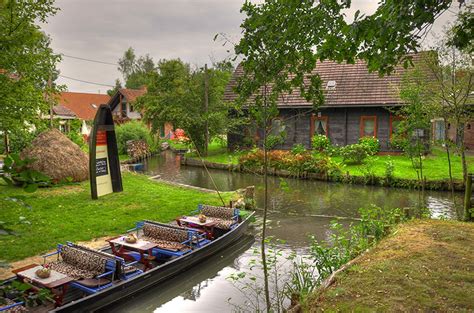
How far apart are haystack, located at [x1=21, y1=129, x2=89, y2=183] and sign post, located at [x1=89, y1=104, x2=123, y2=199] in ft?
7.59

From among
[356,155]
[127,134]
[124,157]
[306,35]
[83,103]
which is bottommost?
[124,157]

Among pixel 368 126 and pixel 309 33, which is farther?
pixel 368 126

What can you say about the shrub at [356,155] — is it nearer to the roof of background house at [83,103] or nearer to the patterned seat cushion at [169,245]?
the patterned seat cushion at [169,245]

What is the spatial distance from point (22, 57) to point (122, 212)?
6089 millimetres

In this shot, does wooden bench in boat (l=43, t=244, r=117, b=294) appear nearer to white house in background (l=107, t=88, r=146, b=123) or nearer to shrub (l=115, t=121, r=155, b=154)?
shrub (l=115, t=121, r=155, b=154)

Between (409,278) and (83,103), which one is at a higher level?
(83,103)

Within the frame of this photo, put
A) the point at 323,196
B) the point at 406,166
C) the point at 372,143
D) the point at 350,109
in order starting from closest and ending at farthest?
the point at 323,196, the point at 406,166, the point at 372,143, the point at 350,109

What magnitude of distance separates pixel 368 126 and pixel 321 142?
3418 mm

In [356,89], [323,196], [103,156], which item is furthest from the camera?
[356,89]

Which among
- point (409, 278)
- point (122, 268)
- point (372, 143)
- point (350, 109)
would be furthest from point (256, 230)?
point (350, 109)

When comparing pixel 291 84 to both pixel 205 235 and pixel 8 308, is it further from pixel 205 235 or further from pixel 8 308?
pixel 205 235

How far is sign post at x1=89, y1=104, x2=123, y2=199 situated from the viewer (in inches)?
583

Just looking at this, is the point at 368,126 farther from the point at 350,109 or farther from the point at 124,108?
the point at 124,108

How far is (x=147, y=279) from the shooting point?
27.4 feet
